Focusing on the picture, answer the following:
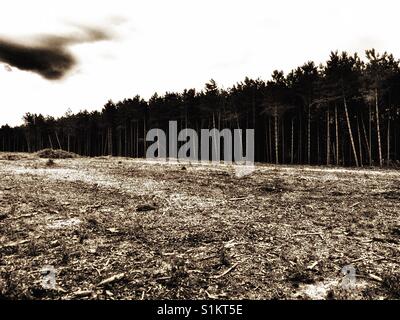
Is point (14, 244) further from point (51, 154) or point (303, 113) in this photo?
point (303, 113)

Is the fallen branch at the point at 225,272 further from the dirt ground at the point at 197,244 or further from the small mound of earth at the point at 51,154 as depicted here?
the small mound of earth at the point at 51,154

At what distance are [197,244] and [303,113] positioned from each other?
123ft

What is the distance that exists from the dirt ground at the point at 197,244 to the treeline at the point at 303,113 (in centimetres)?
2358

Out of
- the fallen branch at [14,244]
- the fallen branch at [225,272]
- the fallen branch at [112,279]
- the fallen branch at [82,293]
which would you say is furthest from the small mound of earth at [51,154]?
the fallen branch at [225,272]

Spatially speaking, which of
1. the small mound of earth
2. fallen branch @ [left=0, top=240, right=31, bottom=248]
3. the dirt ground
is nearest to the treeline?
the small mound of earth

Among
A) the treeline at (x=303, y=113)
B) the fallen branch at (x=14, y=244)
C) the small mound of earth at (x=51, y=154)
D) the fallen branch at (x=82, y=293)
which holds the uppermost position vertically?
the treeline at (x=303, y=113)

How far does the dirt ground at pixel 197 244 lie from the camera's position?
13.8 feet

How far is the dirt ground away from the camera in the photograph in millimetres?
4219

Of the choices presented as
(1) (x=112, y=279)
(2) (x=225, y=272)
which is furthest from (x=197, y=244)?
(1) (x=112, y=279)

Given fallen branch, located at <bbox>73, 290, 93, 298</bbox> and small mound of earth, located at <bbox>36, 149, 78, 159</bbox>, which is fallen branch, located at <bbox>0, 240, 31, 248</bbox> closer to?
fallen branch, located at <bbox>73, 290, 93, 298</bbox>

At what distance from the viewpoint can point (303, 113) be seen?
3981 centimetres

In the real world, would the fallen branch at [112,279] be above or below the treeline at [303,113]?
below

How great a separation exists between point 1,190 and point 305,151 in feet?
130

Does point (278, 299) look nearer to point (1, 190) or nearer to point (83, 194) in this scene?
point (83, 194)
